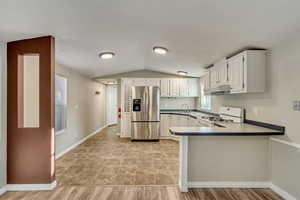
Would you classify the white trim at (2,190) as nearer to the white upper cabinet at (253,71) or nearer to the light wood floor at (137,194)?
the light wood floor at (137,194)

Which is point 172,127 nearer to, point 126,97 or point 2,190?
point 2,190

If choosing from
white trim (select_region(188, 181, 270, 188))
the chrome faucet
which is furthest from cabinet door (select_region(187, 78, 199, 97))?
white trim (select_region(188, 181, 270, 188))

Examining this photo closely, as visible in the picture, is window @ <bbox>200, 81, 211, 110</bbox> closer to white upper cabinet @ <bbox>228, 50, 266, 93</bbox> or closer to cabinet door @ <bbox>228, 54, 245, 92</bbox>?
cabinet door @ <bbox>228, 54, 245, 92</bbox>

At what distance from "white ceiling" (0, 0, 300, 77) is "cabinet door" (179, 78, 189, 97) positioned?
2873 mm

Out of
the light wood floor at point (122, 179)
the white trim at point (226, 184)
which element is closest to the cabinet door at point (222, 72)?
the white trim at point (226, 184)

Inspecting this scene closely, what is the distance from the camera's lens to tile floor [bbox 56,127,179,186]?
2947 mm

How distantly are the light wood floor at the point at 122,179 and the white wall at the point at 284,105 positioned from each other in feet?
1.12

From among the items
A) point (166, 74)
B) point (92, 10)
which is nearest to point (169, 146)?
point (166, 74)

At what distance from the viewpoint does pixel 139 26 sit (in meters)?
2.47

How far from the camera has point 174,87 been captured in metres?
6.18

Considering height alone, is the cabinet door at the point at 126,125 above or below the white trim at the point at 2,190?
above

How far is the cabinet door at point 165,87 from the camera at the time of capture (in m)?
6.14

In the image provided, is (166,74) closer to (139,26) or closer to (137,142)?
(137,142)

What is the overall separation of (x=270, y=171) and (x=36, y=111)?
3.72m
